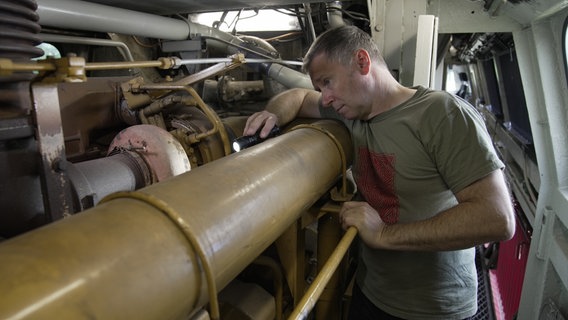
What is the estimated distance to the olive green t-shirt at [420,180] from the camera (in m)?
1.28

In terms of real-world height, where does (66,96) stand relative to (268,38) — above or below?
below

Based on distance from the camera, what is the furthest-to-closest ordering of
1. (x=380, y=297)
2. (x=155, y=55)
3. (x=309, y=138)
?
(x=155, y=55)
(x=380, y=297)
(x=309, y=138)

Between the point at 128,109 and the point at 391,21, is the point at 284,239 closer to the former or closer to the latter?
the point at 128,109

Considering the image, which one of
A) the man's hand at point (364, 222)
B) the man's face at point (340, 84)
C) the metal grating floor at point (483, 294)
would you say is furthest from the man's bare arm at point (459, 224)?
the metal grating floor at point (483, 294)

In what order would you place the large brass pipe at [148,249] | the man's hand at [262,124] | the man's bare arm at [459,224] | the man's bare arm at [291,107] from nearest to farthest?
the large brass pipe at [148,249], the man's bare arm at [459,224], the man's hand at [262,124], the man's bare arm at [291,107]

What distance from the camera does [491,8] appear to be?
2094 millimetres

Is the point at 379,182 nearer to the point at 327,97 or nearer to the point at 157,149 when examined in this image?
the point at 327,97

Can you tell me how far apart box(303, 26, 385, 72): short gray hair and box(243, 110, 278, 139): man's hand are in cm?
29

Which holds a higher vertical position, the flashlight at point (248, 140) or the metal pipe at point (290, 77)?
the metal pipe at point (290, 77)

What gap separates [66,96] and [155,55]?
1591 millimetres

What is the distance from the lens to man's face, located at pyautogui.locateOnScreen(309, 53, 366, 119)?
144 cm

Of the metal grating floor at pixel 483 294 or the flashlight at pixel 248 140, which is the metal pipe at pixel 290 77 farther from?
the metal grating floor at pixel 483 294

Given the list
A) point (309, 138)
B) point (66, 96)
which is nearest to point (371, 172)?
point (309, 138)

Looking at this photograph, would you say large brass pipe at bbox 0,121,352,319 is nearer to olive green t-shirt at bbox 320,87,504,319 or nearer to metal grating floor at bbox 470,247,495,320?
olive green t-shirt at bbox 320,87,504,319
